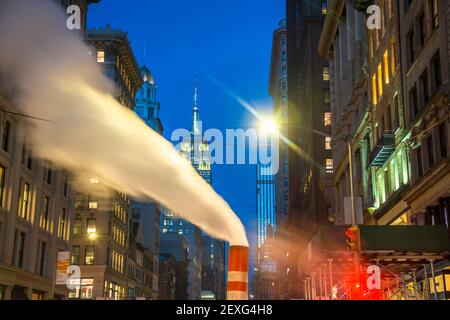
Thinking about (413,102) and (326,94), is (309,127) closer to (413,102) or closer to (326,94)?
(326,94)

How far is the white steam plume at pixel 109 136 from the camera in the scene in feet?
22.8

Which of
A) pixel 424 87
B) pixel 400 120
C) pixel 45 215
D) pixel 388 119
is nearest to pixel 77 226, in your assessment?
pixel 45 215

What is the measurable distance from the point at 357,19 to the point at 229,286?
5362 centimetres

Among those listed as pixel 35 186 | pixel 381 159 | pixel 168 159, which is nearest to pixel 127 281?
pixel 35 186

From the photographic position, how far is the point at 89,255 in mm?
91500

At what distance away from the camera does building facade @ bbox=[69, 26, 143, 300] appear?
8994cm

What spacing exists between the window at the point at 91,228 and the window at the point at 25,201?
1661 inches

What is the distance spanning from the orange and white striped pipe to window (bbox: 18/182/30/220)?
45.9 m

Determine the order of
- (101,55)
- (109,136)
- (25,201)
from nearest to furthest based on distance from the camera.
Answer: (109,136), (25,201), (101,55)

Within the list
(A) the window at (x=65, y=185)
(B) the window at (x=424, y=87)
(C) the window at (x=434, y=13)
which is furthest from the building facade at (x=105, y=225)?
(C) the window at (x=434, y=13)

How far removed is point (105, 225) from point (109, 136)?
8353 centimetres

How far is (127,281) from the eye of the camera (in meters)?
106

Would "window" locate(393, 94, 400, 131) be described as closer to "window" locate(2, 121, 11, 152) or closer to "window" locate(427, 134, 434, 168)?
"window" locate(427, 134, 434, 168)
